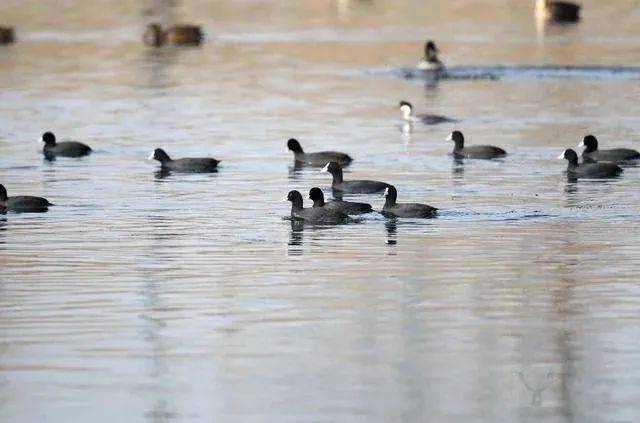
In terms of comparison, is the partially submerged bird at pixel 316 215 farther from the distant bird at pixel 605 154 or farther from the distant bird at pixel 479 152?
the distant bird at pixel 605 154

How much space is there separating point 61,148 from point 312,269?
14839 millimetres

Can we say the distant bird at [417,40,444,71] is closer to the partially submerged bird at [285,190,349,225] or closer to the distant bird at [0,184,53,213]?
the distant bird at [0,184,53,213]

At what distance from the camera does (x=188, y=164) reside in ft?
106

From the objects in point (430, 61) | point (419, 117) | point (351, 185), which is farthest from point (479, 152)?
point (430, 61)

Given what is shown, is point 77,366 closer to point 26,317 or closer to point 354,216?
point 26,317

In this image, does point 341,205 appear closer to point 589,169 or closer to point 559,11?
point 589,169

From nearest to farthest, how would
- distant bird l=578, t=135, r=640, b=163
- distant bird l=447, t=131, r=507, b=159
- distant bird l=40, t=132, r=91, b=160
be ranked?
1. distant bird l=578, t=135, r=640, b=163
2. distant bird l=447, t=131, r=507, b=159
3. distant bird l=40, t=132, r=91, b=160

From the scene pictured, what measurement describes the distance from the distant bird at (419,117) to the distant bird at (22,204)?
637 inches

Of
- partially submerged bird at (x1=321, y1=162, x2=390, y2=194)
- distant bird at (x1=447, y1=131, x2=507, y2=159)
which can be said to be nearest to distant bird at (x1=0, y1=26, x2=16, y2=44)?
distant bird at (x1=447, y1=131, x2=507, y2=159)

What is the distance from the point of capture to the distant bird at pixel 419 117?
137ft

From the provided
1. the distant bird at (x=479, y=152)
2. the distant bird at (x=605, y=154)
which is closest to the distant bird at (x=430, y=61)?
the distant bird at (x=479, y=152)

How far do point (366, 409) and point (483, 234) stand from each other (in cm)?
985

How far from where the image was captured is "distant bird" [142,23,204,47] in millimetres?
69125

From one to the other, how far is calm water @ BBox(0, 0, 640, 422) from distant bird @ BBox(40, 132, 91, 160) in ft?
1.09
